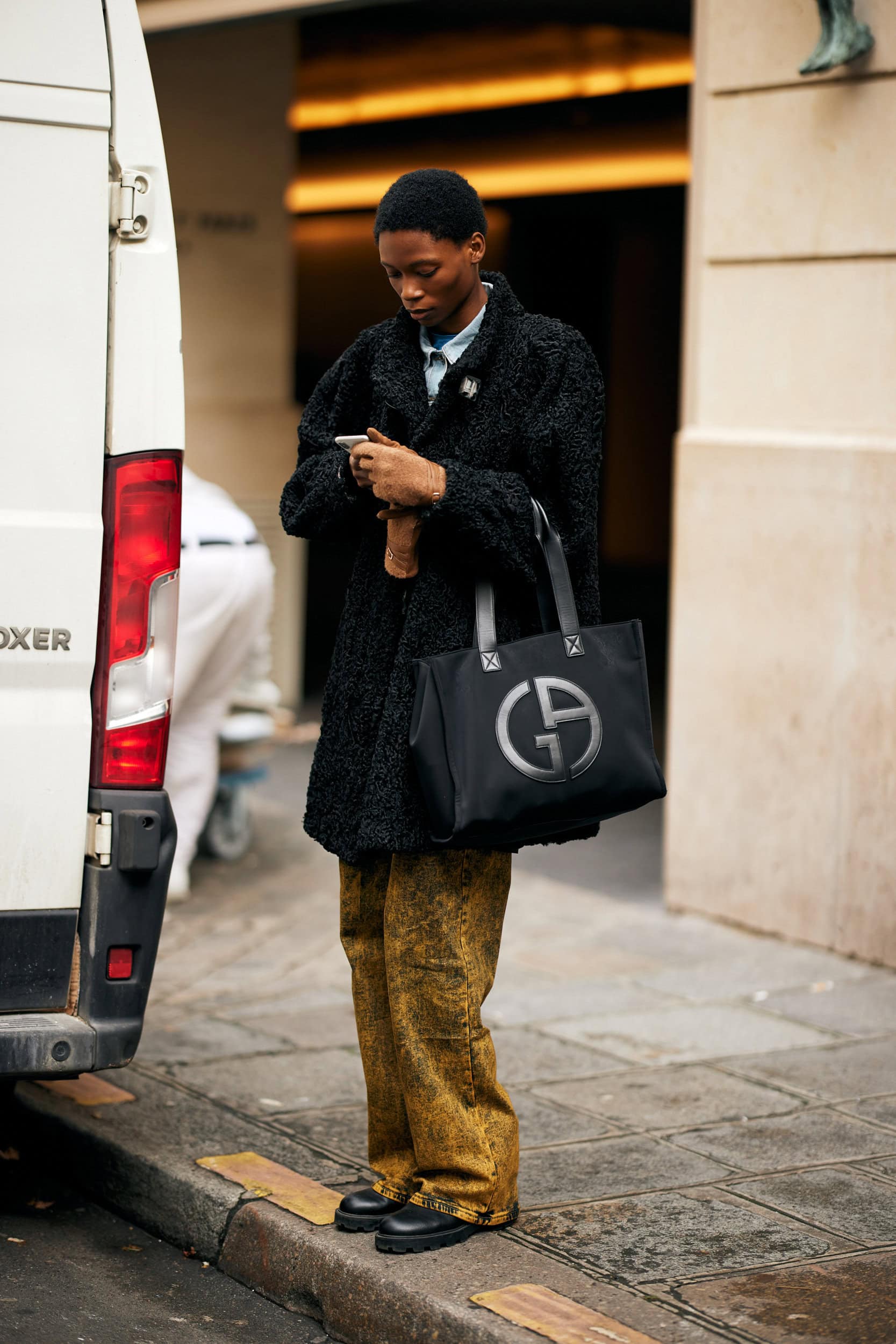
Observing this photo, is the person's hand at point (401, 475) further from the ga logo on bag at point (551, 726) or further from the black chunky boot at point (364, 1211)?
the black chunky boot at point (364, 1211)

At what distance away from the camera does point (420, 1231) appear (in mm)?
3510

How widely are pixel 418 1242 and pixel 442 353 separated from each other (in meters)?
1.69

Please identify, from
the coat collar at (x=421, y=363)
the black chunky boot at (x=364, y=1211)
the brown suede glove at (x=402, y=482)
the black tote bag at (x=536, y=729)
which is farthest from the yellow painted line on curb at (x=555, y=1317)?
the coat collar at (x=421, y=363)

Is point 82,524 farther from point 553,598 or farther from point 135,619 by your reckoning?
point 553,598

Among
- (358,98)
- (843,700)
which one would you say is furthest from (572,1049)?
(358,98)

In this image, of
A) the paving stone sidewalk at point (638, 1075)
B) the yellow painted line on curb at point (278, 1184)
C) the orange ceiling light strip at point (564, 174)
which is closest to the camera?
the paving stone sidewalk at point (638, 1075)

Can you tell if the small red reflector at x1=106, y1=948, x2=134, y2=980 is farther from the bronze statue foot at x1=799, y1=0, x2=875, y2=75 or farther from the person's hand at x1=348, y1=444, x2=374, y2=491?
the bronze statue foot at x1=799, y1=0, x2=875, y2=75

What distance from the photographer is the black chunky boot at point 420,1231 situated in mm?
3496

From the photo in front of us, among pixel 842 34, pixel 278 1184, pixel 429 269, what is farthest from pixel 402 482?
pixel 842 34

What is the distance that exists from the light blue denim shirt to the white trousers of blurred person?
288 centimetres

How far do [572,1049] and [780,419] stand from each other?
2.28m

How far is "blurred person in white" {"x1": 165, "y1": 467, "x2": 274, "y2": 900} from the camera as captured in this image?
6.37 m

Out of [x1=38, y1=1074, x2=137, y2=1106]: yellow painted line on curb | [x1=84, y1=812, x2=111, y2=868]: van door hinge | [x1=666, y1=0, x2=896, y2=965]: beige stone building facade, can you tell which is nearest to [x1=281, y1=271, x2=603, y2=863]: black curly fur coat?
[x1=84, y1=812, x2=111, y2=868]: van door hinge

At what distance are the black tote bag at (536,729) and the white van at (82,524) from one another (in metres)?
0.68
